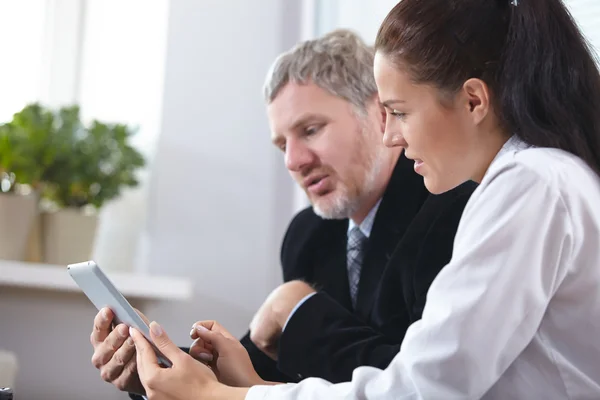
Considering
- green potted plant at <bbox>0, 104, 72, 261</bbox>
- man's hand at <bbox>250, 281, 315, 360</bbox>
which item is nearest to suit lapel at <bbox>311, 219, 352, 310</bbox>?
man's hand at <bbox>250, 281, 315, 360</bbox>

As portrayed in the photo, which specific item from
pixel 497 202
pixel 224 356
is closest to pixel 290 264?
pixel 224 356

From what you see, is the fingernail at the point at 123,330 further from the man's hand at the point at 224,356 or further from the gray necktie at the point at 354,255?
the gray necktie at the point at 354,255

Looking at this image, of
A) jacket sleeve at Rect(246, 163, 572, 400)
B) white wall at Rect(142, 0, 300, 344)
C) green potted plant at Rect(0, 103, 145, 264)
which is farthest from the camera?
white wall at Rect(142, 0, 300, 344)

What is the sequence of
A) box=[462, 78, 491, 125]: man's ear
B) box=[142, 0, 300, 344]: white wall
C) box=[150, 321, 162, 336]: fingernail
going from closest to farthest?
box=[462, 78, 491, 125]: man's ear → box=[150, 321, 162, 336]: fingernail → box=[142, 0, 300, 344]: white wall

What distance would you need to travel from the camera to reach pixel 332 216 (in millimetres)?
1833

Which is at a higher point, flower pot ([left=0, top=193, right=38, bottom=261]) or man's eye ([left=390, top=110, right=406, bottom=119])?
man's eye ([left=390, top=110, right=406, bottom=119])

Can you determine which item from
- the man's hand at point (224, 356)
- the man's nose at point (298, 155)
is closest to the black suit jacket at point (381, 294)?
the man's hand at point (224, 356)

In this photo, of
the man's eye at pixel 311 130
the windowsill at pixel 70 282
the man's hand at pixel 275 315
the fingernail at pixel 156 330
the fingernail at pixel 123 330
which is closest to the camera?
the fingernail at pixel 156 330

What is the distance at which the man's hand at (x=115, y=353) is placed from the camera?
1391 mm

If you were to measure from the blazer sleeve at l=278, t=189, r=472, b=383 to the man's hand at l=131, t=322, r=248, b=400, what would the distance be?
1.12 feet

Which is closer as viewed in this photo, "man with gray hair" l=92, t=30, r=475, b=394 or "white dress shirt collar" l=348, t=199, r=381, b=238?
"man with gray hair" l=92, t=30, r=475, b=394

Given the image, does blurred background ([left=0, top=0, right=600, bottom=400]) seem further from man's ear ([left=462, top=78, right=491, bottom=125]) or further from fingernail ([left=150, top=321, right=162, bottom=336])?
man's ear ([left=462, top=78, right=491, bottom=125])

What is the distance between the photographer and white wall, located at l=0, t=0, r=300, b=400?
8.55 ft

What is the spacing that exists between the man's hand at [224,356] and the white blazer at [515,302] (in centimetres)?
45
